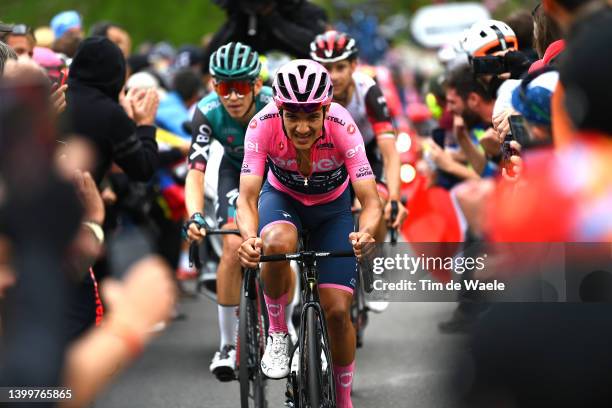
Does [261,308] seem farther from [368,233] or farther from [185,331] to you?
[185,331]

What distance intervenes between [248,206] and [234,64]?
1701mm

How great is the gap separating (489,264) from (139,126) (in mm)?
3526

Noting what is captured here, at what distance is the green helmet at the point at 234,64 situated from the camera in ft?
26.6

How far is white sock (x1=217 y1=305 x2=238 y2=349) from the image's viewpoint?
8.09 metres

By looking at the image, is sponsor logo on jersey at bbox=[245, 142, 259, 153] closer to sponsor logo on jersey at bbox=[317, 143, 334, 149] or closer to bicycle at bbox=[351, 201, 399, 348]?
sponsor logo on jersey at bbox=[317, 143, 334, 149]

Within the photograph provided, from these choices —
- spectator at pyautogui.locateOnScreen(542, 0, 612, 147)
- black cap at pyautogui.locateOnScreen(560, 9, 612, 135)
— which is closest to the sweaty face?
spectator at pyautogui.locateOnScreen(542, 0, 612, 147)

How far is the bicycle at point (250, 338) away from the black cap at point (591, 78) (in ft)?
12.7

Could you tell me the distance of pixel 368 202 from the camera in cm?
671

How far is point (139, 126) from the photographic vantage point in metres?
7.70

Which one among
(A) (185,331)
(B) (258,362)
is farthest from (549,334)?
(A) (185,331)

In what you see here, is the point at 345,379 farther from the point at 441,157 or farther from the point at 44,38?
the point at 44,38

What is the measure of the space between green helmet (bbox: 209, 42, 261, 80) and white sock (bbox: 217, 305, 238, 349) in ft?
4.99

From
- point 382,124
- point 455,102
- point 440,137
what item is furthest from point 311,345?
point 440,137

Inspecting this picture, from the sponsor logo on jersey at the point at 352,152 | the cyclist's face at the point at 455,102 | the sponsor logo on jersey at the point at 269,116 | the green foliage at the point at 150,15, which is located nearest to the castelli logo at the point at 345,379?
the sponsor logo on jersey at the point at 352,152
